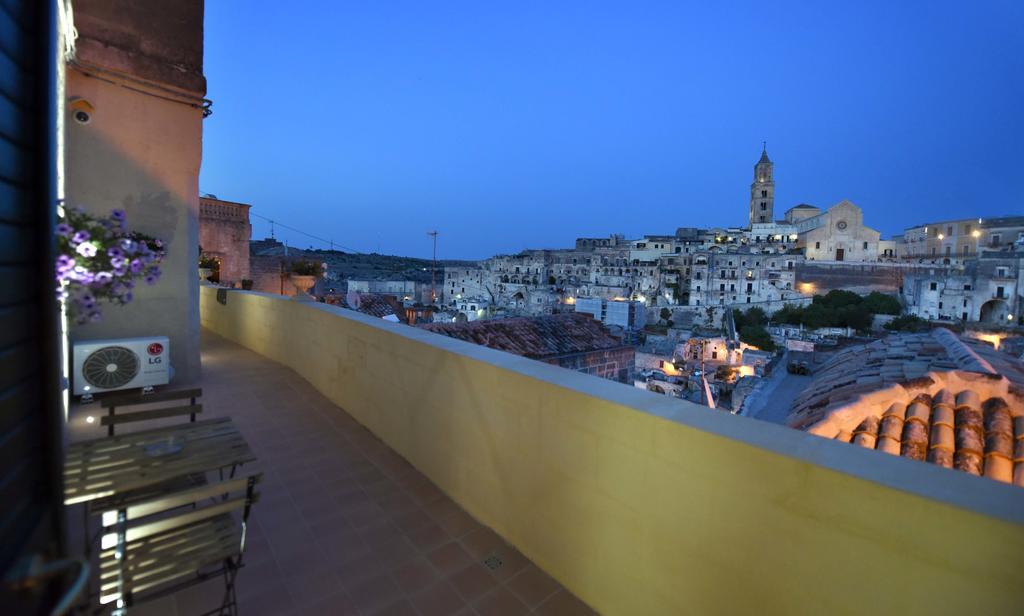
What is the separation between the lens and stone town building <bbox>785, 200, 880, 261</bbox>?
6488 cm

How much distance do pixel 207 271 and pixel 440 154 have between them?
Answer: 171130 millimetres

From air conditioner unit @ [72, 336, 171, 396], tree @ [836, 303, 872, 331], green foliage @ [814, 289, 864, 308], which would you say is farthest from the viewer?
green foliage @ [814, 289, 864, 308]

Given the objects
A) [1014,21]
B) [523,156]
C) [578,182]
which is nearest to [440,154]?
[523,156]

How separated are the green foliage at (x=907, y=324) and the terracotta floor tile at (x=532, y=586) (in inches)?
2092

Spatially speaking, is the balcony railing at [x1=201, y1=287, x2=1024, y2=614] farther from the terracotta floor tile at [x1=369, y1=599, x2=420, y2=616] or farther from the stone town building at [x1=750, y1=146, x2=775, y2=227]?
the stone town building at [x1=750, y1=146, x2=775, y2=227]

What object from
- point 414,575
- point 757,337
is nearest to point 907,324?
point 757,337

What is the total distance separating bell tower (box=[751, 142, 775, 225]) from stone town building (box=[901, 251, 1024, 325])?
31.7 meters

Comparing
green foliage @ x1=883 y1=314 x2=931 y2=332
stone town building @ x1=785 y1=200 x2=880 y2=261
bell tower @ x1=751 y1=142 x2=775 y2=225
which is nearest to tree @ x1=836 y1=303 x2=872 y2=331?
green foliage @ x1=883 y1=314 x2=931 y2=332

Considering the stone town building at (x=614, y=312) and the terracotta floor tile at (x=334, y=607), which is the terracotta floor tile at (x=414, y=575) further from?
the stone town building at (x=614, y=312)

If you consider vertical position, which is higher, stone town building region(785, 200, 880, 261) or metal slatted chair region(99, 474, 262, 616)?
stone town building region(785, 200, 880, 261)

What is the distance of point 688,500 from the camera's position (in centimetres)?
190

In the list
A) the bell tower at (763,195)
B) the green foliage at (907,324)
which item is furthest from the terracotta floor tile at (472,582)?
the bell tower at (763,195)

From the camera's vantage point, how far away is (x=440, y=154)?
571ft

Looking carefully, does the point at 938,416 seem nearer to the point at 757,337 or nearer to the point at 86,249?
the point at 86,249
